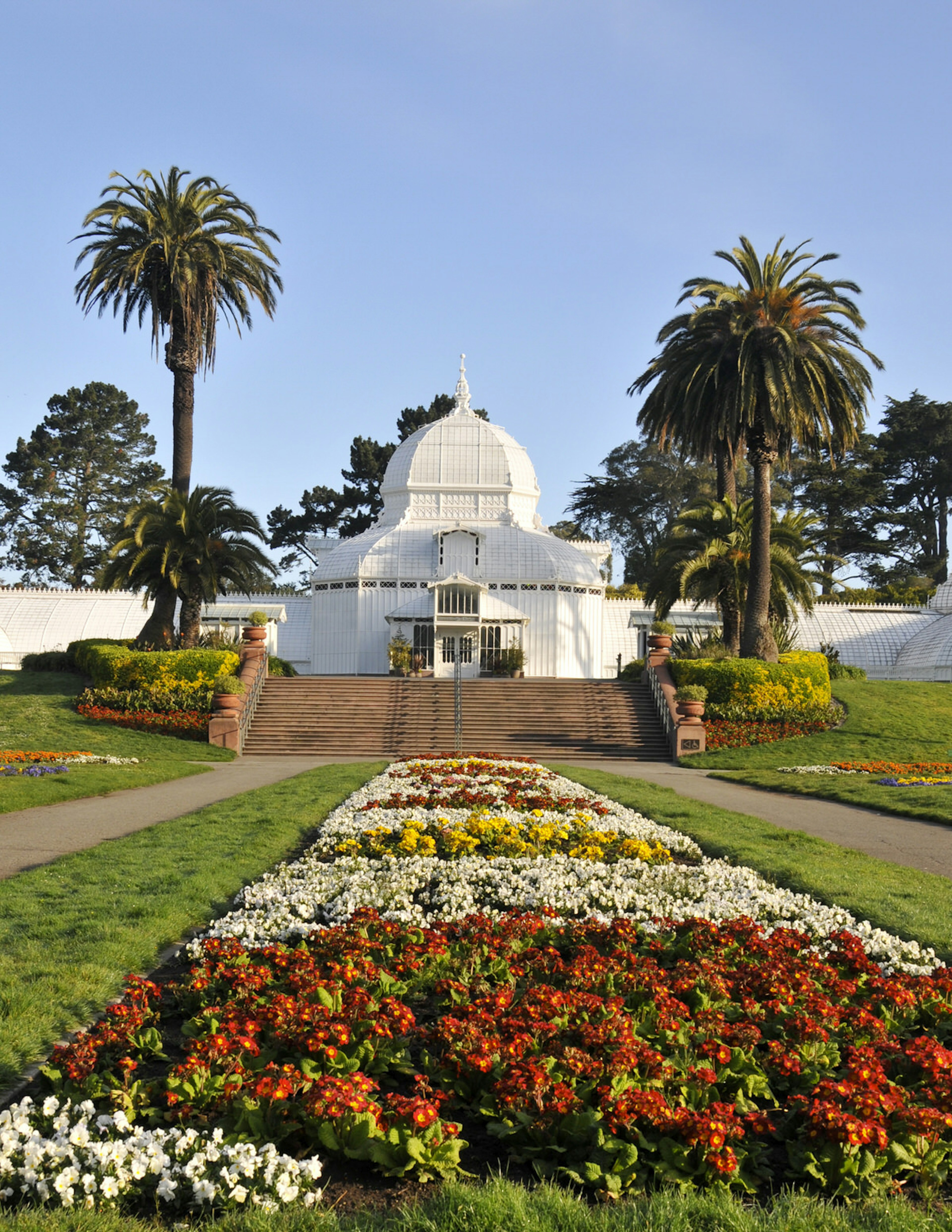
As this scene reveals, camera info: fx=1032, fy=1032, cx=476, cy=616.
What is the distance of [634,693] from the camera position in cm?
2959

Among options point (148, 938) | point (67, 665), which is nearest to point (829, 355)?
point (67, 665)

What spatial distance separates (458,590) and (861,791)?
68.8 ft

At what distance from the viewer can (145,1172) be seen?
146 inches

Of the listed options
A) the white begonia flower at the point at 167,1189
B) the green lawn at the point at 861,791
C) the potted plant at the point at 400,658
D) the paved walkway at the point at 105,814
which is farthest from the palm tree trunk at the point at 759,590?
the white begonia flower at the point at 167,1189

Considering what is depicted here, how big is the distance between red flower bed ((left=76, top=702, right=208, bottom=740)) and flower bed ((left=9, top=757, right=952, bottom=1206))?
61.5 ft

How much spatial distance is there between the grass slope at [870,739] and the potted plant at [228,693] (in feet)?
36.5

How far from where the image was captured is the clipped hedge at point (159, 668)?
2736 cm

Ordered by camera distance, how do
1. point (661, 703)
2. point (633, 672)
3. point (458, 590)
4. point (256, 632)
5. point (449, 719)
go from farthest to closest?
point (458, 590) < point (633, 672) < point (256, 632) < point (661, 703) < point (449, 719)

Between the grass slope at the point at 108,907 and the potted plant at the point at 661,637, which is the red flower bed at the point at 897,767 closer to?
the potted plant at the point at 661,637

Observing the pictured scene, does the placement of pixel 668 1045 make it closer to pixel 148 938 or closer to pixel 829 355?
pixel 148 938

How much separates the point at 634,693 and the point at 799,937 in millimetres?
23130

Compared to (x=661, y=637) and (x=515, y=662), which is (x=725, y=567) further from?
(x=515, y=662)

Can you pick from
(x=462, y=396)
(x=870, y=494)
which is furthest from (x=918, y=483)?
(x=462, y=396)

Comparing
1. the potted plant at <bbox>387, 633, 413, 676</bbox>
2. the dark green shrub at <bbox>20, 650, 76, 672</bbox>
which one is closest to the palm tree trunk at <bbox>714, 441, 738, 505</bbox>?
the potted plant at <bbox>387, 633, 413, 676</bbox>
